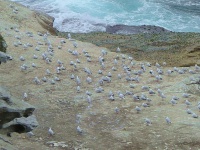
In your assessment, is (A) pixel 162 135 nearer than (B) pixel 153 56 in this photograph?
Yes

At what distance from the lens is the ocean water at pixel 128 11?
44.2m

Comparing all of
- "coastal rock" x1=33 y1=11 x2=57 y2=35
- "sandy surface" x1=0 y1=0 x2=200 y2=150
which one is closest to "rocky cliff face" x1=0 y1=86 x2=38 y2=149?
"sandy surface" x1=0 y1=0 x2=200 y2=150

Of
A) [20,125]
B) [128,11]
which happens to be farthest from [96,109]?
[128,11]

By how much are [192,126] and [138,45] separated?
13403 mm

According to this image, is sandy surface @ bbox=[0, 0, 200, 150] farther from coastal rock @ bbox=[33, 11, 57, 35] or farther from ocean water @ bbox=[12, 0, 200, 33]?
ocean water @ bbox=[12, 0, 200, 33]

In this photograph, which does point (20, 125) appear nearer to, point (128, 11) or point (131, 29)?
point (131, 29)

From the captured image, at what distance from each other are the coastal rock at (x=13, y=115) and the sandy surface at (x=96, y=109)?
2.93 m

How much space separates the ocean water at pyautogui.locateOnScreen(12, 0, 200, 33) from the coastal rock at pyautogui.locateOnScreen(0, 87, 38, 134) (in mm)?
29807

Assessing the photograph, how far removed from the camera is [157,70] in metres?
21.1

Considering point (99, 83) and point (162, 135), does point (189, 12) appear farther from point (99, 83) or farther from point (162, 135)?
point (162, 135)

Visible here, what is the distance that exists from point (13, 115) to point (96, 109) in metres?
6.58

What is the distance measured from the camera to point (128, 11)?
49.5m

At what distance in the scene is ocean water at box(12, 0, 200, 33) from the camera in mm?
44250

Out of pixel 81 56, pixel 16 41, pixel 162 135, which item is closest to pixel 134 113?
pixel 162 135
